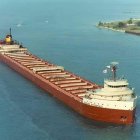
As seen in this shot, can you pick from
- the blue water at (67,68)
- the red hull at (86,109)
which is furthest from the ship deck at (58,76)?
the blue water at (67,68)

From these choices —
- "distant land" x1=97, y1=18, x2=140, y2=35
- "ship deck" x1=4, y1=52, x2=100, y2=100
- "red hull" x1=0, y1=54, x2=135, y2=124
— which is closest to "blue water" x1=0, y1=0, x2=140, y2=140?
"red hull" x1=0, y1=54, x2=135, y2=124

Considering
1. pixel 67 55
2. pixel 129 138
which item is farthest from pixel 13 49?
pixel 129 138

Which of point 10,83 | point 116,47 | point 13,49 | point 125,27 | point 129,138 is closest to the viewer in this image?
point 129,138

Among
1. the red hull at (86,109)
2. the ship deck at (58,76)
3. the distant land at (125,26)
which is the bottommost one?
the red hull at (86,109)

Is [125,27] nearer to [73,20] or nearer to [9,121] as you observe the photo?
[73,20]

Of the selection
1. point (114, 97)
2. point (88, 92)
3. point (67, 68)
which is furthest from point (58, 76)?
point (114, 97)

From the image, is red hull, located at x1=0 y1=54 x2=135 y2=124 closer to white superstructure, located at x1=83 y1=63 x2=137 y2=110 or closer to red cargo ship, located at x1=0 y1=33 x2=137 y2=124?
red cargo ship, located at x1=0 y1=33 x2=137 y2=124

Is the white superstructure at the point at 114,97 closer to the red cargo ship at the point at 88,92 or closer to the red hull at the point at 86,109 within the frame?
the red cargo ship at the point at 88,92
